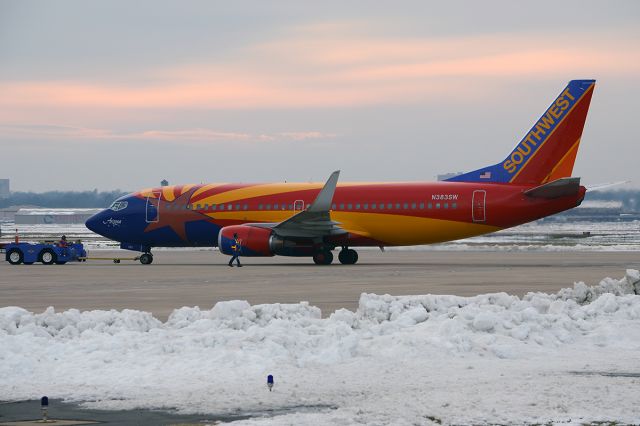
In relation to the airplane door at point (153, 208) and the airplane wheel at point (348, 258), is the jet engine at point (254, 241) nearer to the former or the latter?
the airplane wheel at point (348, 258)

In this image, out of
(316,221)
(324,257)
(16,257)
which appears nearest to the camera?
(316,221)

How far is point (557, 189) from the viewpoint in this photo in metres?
38.4

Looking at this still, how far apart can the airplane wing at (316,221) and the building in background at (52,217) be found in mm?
154429

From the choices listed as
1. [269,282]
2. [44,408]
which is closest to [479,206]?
[269,282]

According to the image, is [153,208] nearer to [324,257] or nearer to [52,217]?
[324,257]

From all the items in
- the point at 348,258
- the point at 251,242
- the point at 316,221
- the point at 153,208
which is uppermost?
the point at 153,208

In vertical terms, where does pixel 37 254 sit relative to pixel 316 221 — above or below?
below

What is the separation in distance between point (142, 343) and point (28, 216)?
18776 centimetres

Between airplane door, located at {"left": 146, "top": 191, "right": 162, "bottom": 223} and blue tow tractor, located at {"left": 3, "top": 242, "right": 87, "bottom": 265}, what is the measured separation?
4003mm

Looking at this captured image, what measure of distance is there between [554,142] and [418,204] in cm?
588

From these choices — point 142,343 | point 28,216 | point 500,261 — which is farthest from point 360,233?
point 28,216

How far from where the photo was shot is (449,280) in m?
29.9

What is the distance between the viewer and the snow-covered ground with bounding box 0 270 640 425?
33.6 feet

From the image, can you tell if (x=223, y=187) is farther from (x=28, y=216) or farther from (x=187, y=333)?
(x=28, y=216)
